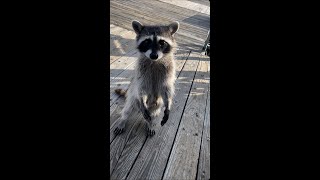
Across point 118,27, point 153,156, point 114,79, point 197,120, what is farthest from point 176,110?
point 118,27

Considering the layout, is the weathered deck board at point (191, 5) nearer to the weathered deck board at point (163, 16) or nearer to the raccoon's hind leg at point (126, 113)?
the weathered deck board at point (163, 16)

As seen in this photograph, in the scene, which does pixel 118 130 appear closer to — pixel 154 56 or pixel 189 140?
pixel 189 140

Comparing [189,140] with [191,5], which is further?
[191,5]

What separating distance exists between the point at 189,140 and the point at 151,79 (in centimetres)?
77

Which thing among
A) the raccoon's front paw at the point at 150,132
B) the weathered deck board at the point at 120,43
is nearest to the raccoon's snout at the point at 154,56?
the raccoon's front paw at the point at 150,132

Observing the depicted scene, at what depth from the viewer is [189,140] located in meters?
2.45

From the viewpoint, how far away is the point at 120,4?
872 centimetres

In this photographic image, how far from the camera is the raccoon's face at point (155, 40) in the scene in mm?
2363

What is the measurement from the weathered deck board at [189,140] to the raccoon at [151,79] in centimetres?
29

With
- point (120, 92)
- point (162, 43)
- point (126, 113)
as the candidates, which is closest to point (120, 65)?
point (120, 92)

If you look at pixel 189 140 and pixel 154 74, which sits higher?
pixel 154 74

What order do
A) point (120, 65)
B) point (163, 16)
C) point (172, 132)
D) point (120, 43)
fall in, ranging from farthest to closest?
point (163, 16), point (120, 43), point (120, 65), point (172, 132)

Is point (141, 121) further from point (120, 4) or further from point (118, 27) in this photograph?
point (120, 4)

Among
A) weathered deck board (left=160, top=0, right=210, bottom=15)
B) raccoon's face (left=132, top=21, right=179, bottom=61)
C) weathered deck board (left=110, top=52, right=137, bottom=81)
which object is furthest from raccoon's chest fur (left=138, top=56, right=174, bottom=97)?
weathered deck board (left=160, top=0, right=210, bottom=15)
